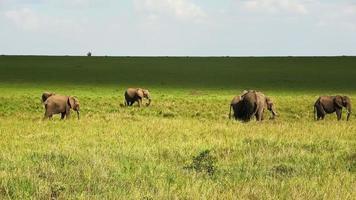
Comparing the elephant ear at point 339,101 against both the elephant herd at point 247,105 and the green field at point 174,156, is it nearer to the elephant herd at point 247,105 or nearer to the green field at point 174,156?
the elephant herd at point 247,105

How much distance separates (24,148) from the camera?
16297 millimetres

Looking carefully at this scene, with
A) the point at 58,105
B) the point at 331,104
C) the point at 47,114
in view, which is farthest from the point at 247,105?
the point at 47,114

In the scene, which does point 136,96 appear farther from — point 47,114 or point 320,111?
point 320,111

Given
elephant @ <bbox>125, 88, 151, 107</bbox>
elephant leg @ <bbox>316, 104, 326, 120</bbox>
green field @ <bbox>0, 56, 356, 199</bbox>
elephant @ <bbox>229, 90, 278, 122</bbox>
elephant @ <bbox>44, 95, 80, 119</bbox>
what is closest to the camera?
green field @ <bbox>0, 56, 356, 199</bbox>

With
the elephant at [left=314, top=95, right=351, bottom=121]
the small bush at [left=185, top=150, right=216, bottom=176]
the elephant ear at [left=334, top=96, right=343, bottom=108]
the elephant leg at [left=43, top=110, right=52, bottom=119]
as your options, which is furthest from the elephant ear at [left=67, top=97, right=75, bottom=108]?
the small bush at [left=185, top=150, right=216, bottom=176]

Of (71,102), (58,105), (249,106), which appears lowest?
(58,105)

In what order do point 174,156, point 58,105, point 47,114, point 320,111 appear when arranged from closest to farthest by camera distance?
point 174,156 < point 47,114 < point 58,105 < point 320,111

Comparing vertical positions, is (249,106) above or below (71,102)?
above

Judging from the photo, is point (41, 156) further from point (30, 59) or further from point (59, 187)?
point (30, 59)

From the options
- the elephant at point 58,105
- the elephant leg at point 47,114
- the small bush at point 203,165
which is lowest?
the elephant leg at point 47,114

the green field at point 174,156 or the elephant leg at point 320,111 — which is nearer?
the green field at point 174,156

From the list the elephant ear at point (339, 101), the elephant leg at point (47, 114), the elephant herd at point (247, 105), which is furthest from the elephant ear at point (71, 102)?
the elephant ear at point (339, 101)

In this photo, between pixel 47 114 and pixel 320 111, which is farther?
pixel 320 111

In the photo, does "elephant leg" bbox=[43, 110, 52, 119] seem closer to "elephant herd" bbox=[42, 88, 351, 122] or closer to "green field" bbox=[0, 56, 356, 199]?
"elephant herd" bbox=[42, 88, 351, 122]
